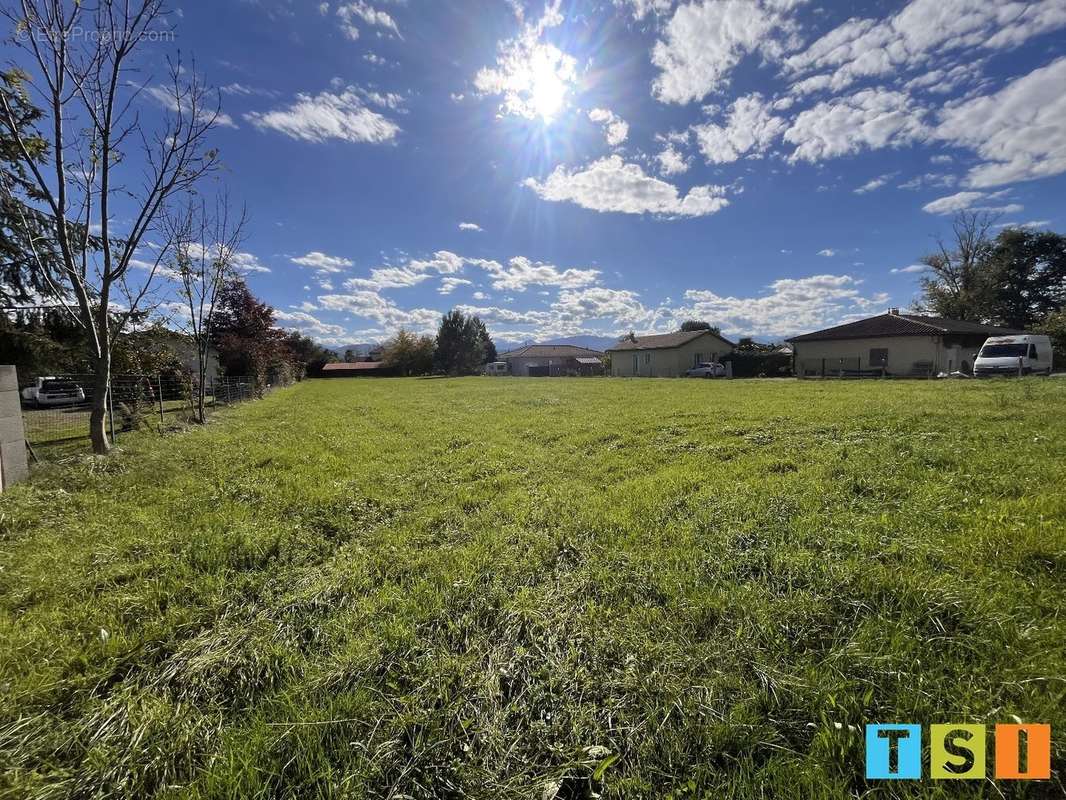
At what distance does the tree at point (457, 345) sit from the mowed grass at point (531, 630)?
2025 inches

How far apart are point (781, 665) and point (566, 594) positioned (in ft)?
4.16

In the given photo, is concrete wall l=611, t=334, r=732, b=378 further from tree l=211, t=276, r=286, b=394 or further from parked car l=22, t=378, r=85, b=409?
parked car l=22, t=378, r=85, b=409

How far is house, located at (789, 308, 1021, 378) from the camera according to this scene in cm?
2244

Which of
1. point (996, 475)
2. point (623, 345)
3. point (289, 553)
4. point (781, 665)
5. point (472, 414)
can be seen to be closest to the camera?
point (781, 665)

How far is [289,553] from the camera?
11.5 feet

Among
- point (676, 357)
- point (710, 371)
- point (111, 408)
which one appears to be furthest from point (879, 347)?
point (111, 408)

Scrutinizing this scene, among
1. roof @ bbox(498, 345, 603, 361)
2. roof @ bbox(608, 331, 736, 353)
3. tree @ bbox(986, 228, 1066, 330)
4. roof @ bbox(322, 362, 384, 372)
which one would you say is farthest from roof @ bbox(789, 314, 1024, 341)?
roof @ bbox(322, 362, 384, 372)

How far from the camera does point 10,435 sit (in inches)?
205

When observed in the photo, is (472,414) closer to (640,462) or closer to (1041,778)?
(640,462)

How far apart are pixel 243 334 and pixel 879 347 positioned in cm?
3995

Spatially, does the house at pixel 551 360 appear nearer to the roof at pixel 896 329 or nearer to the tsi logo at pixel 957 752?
the roof at pixel 896 329

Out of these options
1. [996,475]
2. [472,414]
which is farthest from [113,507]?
[996,475]

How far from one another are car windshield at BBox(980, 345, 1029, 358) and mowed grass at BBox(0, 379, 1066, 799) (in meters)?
18.5

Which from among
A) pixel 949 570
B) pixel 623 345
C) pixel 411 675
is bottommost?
pixel 411 675
